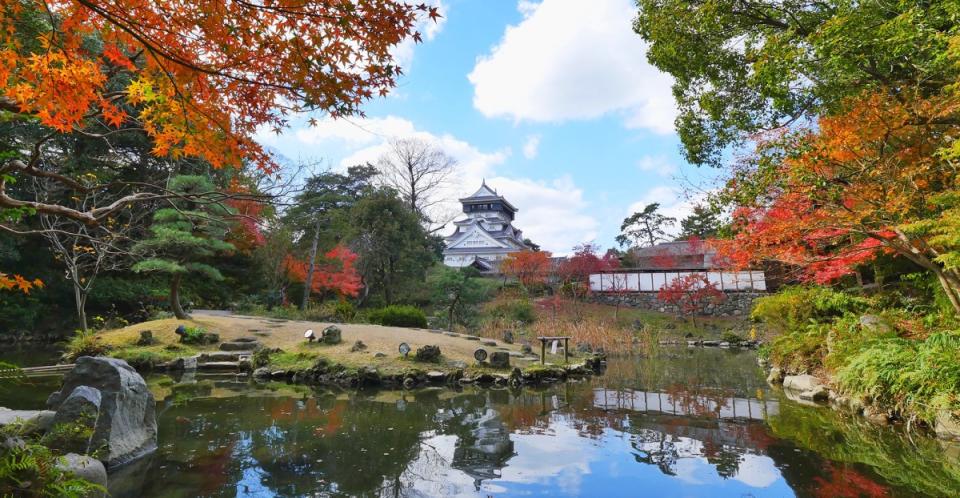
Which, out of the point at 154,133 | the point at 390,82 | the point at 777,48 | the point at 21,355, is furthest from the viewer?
the point at 21,355

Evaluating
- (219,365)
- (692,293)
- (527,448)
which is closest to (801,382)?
(527,448)

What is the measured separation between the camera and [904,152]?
6113 mm

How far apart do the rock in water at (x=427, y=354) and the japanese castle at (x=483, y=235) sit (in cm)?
2062

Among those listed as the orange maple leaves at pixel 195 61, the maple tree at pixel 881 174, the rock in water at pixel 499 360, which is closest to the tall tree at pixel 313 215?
the rock in water at pixel 499 360

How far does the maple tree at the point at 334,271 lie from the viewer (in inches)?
733

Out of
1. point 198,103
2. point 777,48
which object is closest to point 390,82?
point 198,103

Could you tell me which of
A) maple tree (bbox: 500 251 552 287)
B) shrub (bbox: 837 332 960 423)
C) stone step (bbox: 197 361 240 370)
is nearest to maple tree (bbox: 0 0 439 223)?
shrub (bbox: 837 332 960 423)

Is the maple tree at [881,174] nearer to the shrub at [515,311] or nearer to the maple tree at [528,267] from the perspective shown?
the shrub at [515,311]

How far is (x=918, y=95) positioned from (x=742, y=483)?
506 cm

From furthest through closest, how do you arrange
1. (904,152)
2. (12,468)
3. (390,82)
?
(904,152)
(390,82)
(12,468)

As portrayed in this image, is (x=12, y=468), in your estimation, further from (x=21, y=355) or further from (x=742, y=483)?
(x=21, y=355)

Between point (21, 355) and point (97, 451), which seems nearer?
point (97, 451)

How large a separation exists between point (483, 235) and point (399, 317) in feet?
75.1

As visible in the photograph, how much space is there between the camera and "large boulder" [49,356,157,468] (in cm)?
419
